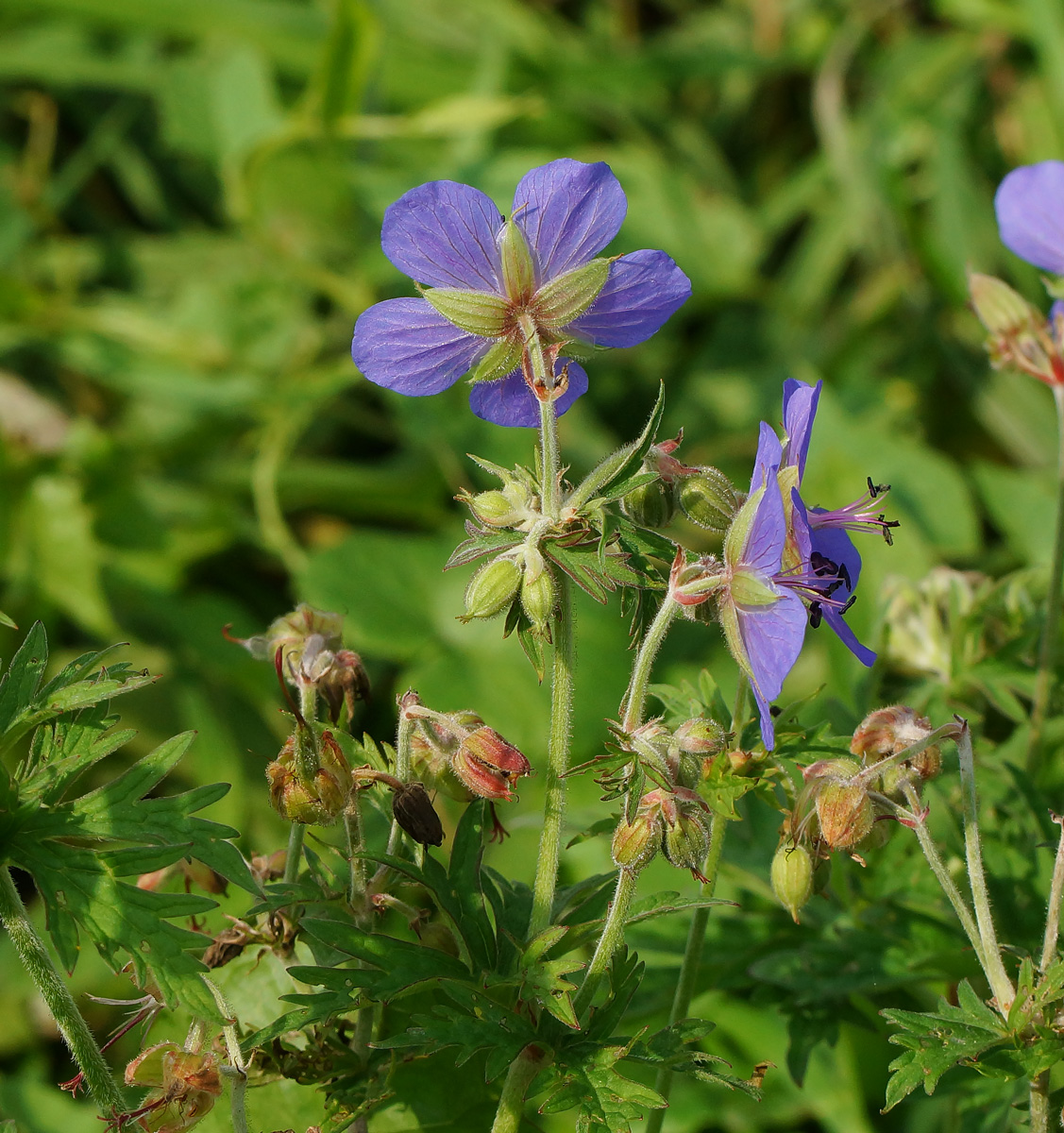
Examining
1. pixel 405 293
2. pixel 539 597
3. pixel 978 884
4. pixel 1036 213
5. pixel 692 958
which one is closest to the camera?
pixel 539 597

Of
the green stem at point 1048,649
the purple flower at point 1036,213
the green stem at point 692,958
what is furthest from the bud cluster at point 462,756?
the purple flower at point 1036,213

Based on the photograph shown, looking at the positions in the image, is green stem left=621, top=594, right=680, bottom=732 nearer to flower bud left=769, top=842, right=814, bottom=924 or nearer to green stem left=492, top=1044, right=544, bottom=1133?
flower bud left=769, top=842, right=814, bottom=924

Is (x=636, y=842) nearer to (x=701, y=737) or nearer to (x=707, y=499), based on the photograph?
(x=701, y=737)

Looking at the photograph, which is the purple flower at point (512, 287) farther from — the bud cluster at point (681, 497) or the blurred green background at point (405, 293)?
the blurred green background at point (405, 293)

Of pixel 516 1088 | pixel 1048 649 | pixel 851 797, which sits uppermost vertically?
pixel 851 797

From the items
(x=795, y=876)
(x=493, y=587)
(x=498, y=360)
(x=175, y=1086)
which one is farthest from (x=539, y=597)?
(x=175, y=1086)

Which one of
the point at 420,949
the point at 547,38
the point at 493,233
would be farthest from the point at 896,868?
the point at 547,38
